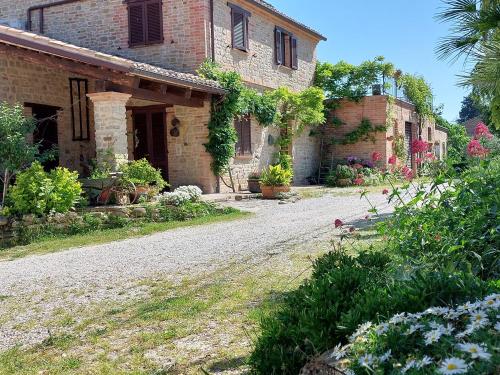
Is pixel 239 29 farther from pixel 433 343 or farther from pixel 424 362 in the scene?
pixel 424 362

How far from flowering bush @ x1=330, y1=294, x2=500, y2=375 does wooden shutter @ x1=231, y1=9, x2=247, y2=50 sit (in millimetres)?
13967

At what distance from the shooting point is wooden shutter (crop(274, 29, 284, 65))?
1702 centimetres

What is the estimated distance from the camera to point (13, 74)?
11602 mm

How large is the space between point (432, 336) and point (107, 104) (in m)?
9.63

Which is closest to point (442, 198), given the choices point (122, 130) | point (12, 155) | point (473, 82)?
point (473, 82)

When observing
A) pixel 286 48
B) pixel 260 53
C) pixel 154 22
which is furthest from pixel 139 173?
pixel 286 48

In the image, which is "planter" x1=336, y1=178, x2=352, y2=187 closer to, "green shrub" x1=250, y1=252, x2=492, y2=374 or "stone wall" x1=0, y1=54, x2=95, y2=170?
"stone wall" x1=0, y1=54, x2=95, y2=170

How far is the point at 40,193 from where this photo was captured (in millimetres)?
8391

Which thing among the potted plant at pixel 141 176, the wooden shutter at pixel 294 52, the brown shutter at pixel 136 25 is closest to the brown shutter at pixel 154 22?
the brown shutter at pixel 136 25

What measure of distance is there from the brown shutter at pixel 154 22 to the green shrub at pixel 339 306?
12688 millimetres

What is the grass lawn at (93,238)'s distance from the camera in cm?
736

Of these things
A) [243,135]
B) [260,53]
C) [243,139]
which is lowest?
[243,139]

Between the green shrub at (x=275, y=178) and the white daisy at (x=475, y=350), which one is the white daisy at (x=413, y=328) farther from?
the green shrub at (x=275, y=178)

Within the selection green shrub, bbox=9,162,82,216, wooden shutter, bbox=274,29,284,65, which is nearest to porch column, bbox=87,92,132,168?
green shrub, bbox=9,162,82,216
